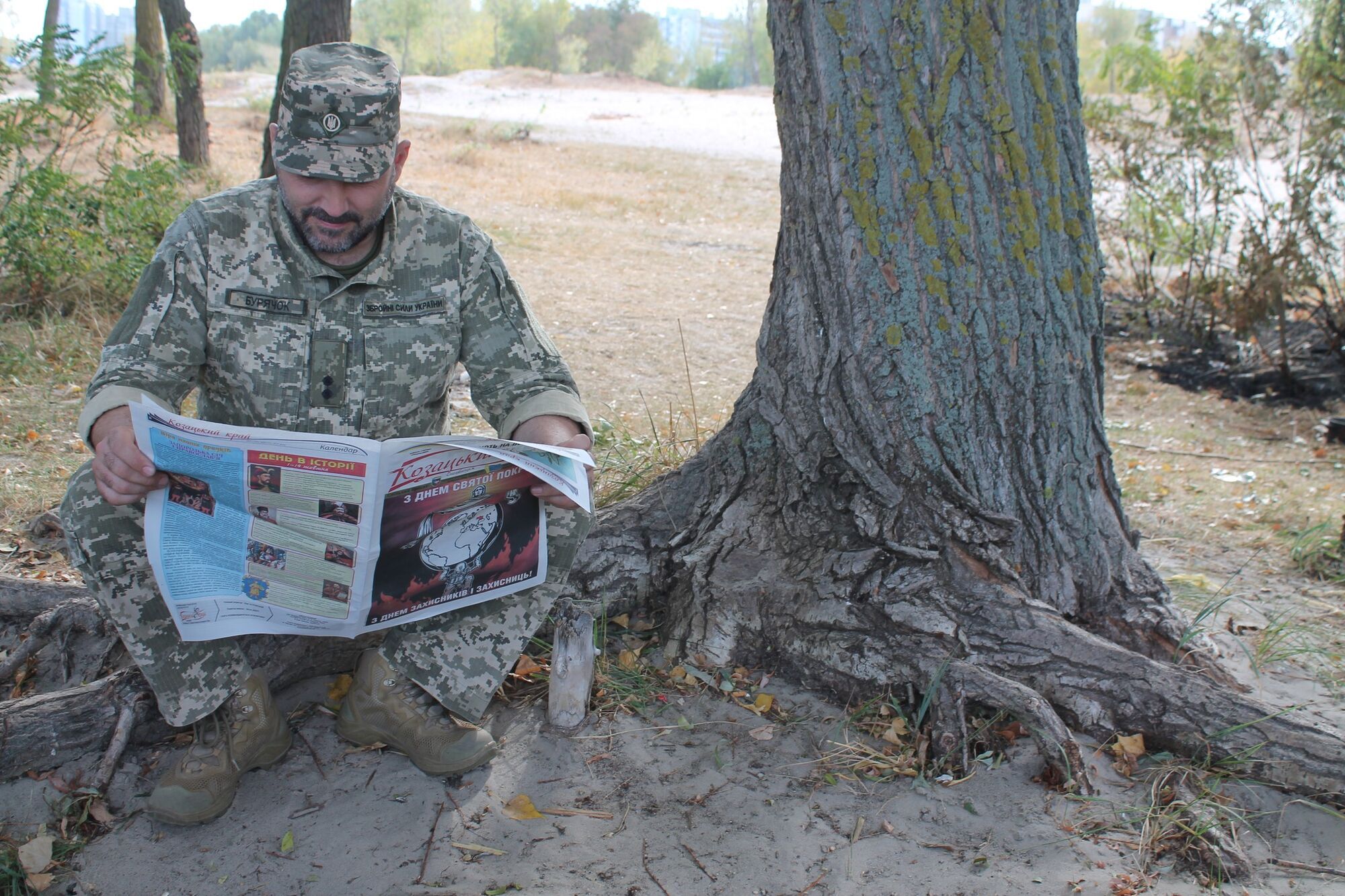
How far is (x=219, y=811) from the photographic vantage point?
2.25 meters

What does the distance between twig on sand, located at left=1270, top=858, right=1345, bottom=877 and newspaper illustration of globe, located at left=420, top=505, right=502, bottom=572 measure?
1.82 meters

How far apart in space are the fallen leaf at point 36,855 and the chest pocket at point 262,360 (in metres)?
0.98

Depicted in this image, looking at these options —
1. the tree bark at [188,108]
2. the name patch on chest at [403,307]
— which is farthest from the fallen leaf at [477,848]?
the tree bark at [188,108]

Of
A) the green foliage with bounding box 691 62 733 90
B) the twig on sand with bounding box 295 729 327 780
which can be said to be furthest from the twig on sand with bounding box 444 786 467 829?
the green foliage with bounding box 691 62 733 90

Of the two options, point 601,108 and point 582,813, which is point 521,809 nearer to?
point 582,813

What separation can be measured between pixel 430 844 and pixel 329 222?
1386mm

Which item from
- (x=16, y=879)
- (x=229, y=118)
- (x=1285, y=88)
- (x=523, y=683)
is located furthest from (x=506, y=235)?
(x=229, y=118)

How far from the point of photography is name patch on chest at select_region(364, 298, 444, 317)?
245cm

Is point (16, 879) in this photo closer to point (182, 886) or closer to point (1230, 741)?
point (182, 886)

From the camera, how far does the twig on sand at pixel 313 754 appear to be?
7.89 ft

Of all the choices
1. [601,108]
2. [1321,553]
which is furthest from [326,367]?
[601,108]

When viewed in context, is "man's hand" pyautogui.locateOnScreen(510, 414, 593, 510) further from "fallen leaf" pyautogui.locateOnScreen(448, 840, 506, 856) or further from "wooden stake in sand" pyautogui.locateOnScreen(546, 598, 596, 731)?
"fallen leaf" pyautogui.locateOnScreen(448, 840, 506, 856)

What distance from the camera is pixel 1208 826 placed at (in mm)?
2182

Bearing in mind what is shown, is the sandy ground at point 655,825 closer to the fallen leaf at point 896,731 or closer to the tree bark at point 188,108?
the fallen leaf at point 896,731
